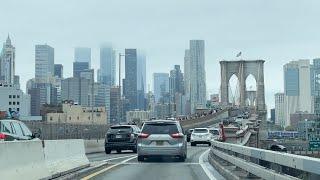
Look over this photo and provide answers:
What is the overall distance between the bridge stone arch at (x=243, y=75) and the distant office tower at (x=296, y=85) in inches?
323

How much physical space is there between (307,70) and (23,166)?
148321 millimetres

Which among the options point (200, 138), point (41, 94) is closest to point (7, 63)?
point (41, 94)

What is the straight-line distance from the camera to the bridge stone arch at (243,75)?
18175cm

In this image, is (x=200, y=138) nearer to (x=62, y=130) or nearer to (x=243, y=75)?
(x=62, y=130)

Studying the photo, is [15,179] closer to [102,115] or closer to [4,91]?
[4,91]

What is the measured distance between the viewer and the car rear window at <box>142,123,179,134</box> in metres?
26.3

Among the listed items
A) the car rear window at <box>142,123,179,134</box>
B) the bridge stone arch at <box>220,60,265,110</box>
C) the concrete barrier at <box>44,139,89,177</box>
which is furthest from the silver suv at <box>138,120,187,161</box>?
the bridge stone arch at <box>220,60,265,110</box>

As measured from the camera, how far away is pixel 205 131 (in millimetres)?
54719

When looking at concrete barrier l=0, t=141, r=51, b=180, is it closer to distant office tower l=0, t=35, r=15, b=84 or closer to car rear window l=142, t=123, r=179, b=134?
car rear window l=142, t=123, r=179, b=134

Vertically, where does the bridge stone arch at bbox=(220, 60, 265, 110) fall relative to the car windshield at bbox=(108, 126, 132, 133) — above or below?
above

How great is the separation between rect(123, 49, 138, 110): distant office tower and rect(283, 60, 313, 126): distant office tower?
35959 millimetres

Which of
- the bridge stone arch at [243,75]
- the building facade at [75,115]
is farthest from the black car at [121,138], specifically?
the bridge stone arch at [243,75]

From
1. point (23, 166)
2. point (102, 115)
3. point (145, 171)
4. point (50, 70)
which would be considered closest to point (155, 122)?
point (145, 171)

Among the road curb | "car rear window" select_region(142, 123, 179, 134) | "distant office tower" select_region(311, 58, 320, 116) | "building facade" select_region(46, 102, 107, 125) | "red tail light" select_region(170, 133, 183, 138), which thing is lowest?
the road curb
